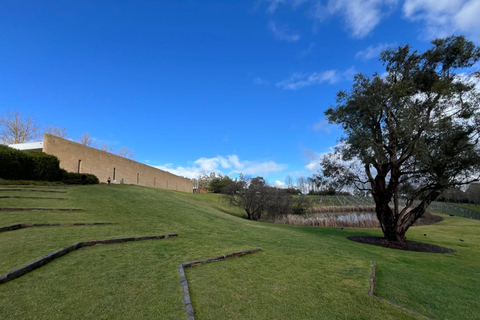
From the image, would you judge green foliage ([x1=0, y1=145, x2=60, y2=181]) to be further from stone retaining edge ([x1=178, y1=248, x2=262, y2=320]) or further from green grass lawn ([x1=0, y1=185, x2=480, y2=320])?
stone retaining edge ([x1=178, y1=248, x2=262, y2=320])

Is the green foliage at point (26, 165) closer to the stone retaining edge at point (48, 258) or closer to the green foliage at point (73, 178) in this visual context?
the green foliage at point (73, 178)

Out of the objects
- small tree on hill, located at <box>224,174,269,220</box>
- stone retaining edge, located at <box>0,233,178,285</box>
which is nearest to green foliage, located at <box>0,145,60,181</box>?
stone retaining edge, located at <box>0,233,178,285</box>

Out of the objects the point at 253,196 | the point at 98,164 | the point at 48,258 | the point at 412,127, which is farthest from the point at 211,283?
the point at 98,164

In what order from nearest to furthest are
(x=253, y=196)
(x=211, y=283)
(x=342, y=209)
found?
(x=211, y=283) → (x=253, y=196) → (x=342, y=209)

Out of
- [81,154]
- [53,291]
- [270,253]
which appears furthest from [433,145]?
[81,154]

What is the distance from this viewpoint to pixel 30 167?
17.1 m

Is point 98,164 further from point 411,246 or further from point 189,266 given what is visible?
point 411,246

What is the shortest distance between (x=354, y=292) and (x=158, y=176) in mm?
41230

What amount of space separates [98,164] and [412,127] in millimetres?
28744

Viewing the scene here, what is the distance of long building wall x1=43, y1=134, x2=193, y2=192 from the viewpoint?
834 inches

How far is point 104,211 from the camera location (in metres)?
10.0

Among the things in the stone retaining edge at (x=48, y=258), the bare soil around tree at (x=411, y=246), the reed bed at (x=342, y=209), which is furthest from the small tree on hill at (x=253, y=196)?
the stone retaining edge at (x=48, y=258)

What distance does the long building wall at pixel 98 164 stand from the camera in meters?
21.2

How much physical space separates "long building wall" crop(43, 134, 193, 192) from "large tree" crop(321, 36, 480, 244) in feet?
75.4
